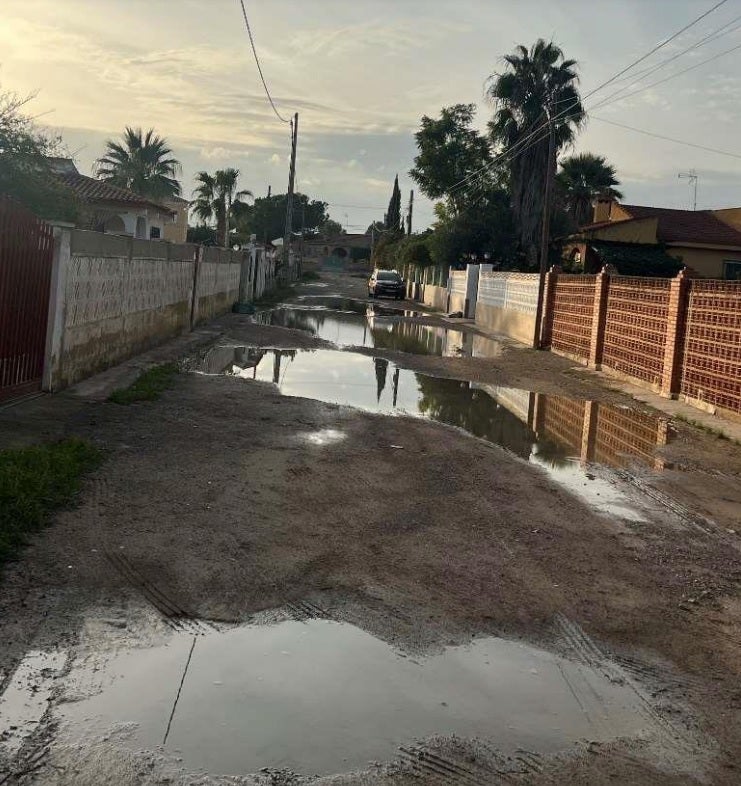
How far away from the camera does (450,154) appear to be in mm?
55906

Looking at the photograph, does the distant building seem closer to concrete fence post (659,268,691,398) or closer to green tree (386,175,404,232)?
green tree (386,175,404,232)

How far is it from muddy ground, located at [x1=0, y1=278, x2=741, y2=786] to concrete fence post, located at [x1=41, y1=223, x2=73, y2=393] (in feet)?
3.89

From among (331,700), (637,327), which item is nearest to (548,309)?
(637,327)

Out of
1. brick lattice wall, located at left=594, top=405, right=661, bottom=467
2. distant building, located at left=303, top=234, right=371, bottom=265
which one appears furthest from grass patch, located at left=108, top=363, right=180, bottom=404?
distant building, located at left=303, top=234, right=371, bottom=265

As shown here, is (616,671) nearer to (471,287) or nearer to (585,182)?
(471,287)

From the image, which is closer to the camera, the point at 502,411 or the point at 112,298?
the point at 502,411

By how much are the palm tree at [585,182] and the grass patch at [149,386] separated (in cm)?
4274

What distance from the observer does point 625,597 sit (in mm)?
5531

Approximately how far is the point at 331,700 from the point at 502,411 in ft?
32.2

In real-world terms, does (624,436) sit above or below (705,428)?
below

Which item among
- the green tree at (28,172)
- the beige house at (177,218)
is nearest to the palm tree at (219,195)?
the beige house at (177,218)

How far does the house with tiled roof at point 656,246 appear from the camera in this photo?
4041cm

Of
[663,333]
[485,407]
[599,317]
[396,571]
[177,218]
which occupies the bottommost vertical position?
[396,571]

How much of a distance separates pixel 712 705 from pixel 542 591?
4.89 feet
